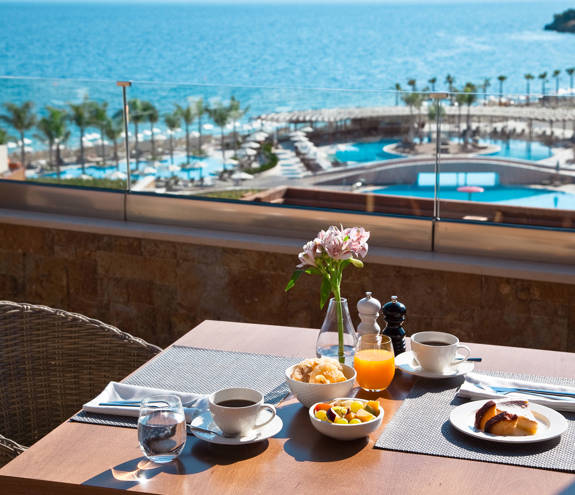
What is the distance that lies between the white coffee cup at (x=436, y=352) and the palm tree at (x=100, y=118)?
251cm

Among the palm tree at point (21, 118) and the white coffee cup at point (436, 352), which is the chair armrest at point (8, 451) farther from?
the palm tree at point (21, 118)

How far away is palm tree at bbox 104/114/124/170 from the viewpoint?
4.14 meters

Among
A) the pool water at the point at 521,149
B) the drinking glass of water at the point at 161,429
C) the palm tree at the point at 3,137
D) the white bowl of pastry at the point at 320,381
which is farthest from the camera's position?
the palm tree at the point at 3,137

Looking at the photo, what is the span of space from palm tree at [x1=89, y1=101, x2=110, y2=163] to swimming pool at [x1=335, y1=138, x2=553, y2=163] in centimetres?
119

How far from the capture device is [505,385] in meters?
A: 1.99

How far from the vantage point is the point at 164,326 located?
13.2 ft

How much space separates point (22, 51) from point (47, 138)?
5644 cm

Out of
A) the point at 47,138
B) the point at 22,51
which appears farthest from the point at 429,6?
the point at 47,138

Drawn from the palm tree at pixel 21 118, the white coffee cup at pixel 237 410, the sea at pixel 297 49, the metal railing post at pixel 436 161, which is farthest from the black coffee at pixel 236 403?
the sea at pixel 297 49

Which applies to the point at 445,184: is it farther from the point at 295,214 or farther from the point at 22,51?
the point at 22,51

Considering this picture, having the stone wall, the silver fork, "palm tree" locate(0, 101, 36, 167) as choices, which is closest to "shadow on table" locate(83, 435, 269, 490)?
the silver fork

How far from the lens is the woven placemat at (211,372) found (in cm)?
202

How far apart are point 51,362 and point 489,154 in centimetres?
202

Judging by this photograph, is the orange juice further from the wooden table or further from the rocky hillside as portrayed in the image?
the rocky hillside
